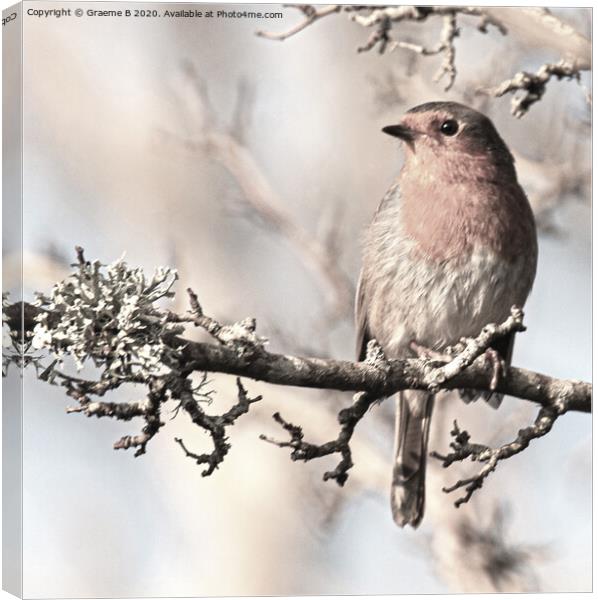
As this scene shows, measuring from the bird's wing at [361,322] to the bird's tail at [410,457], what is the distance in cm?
24

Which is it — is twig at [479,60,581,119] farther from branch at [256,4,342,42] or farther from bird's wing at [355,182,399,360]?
branch at [256,4,342,42]

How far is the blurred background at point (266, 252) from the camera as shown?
3.68m

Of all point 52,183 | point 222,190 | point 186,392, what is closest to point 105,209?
point 52,183

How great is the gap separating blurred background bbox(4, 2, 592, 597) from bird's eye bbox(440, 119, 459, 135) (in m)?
0.09

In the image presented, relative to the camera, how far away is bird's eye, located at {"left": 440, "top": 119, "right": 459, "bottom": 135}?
413 cm

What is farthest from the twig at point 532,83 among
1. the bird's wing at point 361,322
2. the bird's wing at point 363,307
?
the bird's wing at point 361,322

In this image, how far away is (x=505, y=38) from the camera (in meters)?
4.06

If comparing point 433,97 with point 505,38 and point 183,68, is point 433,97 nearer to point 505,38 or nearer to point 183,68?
point 505,38

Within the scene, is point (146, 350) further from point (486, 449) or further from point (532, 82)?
point (532, 82)

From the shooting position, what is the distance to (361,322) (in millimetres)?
4270

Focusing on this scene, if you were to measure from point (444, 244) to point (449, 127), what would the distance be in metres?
0.43

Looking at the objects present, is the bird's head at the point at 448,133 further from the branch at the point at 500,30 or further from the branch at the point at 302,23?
the branch at the point at 302,23

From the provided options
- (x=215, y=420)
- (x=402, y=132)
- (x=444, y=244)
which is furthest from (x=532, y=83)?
(x=215, y=420)

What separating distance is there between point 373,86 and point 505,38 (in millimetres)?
500
